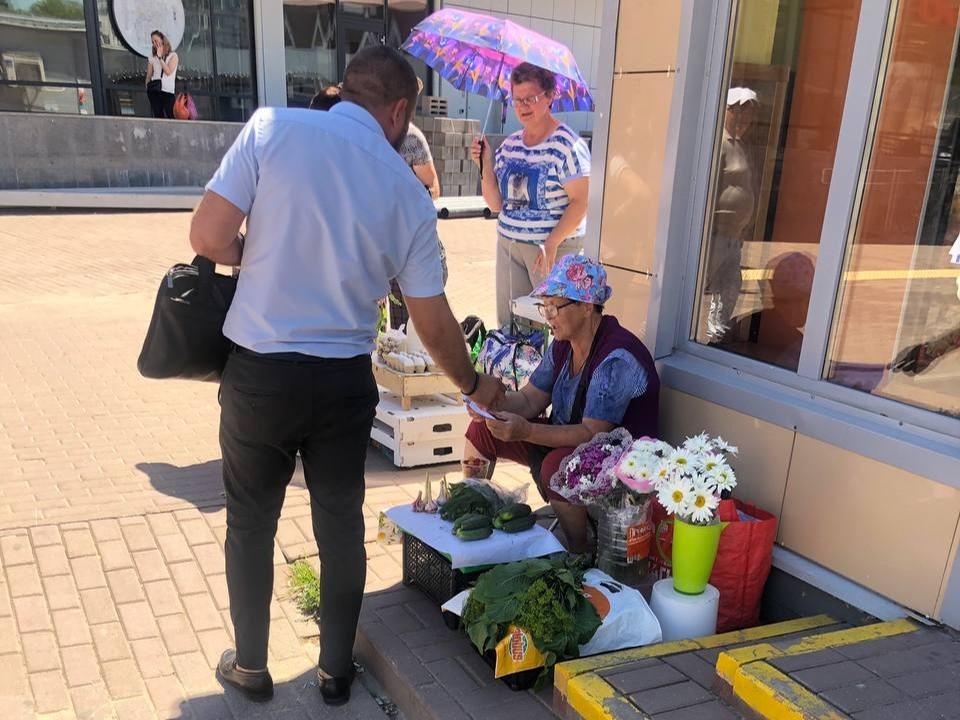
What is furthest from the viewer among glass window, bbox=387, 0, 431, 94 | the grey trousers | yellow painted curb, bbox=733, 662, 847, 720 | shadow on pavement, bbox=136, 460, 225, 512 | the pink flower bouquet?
glass window, bbox=387, 0, 431, 94

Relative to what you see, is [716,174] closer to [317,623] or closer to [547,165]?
[547,165]

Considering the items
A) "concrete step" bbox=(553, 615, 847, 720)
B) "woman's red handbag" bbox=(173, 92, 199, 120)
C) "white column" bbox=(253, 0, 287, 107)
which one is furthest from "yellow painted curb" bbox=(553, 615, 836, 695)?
Answer: "white column" bbox=(253, 0, 287, 107)

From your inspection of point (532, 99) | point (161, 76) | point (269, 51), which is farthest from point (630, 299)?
point (269, 51)

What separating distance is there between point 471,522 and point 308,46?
706 inches

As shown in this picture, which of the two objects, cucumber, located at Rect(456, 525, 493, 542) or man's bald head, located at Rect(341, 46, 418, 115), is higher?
man's bald head, located at Rect(341, 46, 418, 115)

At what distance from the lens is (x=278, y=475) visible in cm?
246

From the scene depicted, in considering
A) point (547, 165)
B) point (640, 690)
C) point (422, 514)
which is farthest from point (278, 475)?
point (547, 165)

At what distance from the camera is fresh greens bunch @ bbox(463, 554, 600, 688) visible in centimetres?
243

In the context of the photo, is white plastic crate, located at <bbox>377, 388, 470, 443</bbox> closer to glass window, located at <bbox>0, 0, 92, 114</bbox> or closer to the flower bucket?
the flower bucket

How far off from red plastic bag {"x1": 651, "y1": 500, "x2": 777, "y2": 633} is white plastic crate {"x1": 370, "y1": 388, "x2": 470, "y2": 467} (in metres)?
1.82

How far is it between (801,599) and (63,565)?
289 cm

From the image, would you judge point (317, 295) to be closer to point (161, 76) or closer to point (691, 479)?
point (691, 479)

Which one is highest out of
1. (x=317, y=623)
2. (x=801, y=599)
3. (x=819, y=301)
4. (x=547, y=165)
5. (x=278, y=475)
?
(x=547, y=165)

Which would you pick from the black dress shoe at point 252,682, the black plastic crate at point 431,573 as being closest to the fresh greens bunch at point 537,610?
→ the black plastic crate at point 431,573
